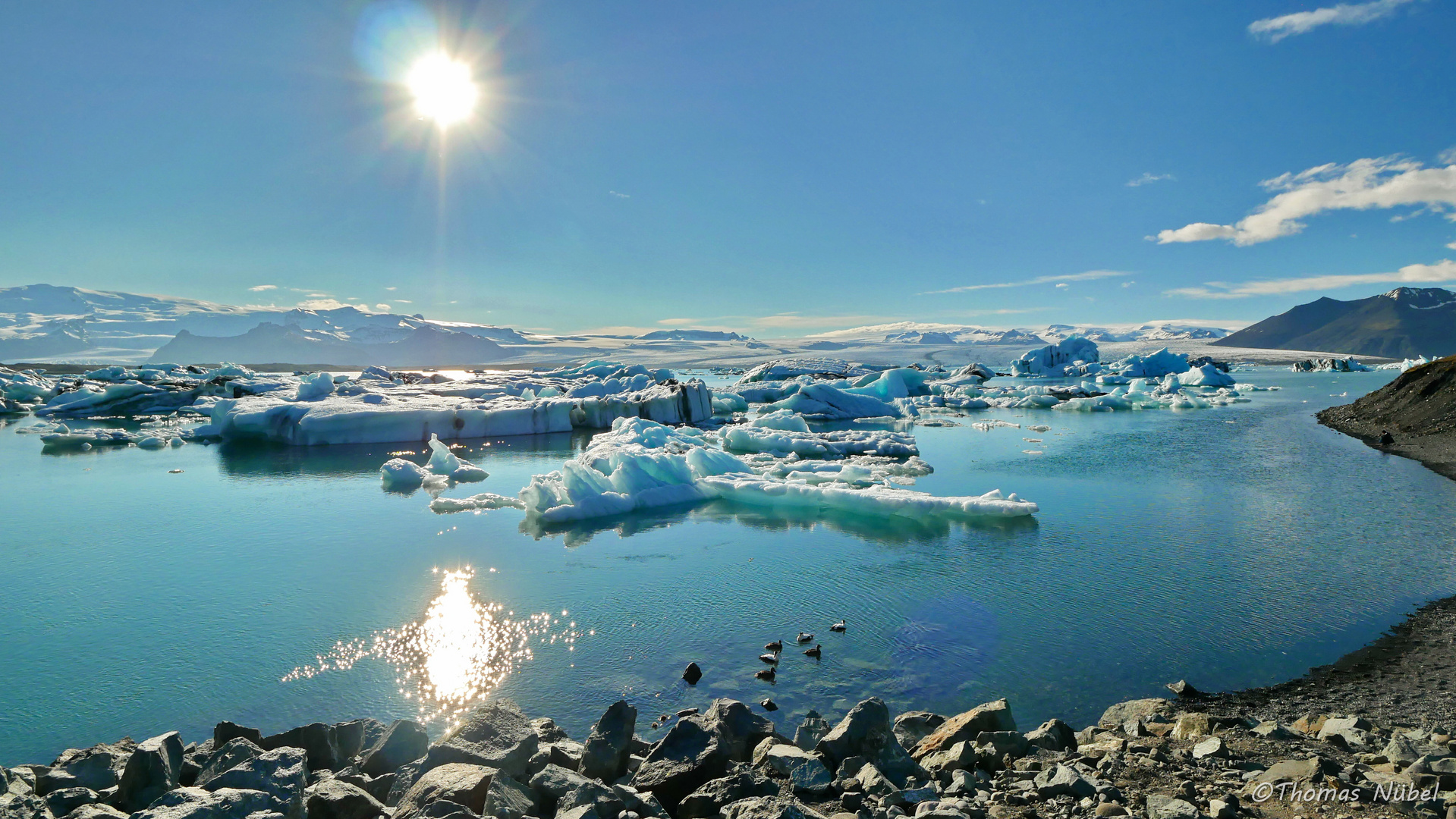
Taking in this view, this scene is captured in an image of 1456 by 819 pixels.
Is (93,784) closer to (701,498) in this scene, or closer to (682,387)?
(701,498)

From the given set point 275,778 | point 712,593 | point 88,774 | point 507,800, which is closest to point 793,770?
point 507,800

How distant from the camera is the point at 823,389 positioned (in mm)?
25906

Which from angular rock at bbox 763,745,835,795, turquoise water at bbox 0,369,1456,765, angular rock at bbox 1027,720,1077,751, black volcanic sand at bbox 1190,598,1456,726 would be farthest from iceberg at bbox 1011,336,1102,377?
angular rock at bbox 763,745,835,795

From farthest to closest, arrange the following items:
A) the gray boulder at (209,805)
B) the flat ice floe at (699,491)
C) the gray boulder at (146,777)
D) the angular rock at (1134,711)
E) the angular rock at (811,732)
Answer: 1. the flat ice floe at (699,491)
2. the angular rock at (1134,711)
3. the angular rock at (811,732)
4. the gray boulder at (146,777)
5. the gray boulder at (209,805)

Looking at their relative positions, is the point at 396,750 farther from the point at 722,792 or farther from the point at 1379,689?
the point at 1379,689

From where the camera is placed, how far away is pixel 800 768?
3.24 meters

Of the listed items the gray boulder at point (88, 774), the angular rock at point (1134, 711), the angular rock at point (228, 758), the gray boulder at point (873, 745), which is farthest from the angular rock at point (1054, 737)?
the gray boulder at point (88, 774)

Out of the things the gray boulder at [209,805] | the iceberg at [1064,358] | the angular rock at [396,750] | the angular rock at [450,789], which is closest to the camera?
the gray boulder at [209,805]

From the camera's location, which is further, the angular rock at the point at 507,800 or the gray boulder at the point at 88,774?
the gray boulder at the point at 88,774

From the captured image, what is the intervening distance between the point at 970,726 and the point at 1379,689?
3126mm

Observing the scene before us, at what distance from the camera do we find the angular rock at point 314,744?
3643 millimetres

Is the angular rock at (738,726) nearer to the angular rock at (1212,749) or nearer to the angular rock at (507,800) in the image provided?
the angular rock at (507,800)

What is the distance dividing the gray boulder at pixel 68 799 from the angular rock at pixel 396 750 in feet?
3.58

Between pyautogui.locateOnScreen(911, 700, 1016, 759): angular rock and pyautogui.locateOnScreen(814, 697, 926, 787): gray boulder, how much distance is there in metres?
0.38
